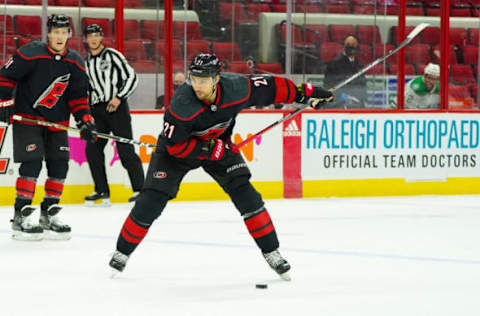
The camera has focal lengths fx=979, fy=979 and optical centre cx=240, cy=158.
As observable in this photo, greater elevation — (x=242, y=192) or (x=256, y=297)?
(x=242, y=192)

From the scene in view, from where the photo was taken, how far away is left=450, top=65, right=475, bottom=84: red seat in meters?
8.47

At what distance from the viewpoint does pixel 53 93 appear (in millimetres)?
5391

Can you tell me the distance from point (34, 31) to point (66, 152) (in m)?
1.94

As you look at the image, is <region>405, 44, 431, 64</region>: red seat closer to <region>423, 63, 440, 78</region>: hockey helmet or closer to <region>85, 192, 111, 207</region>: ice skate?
<region>423, 63, 440, 78</region>: hockey helmet

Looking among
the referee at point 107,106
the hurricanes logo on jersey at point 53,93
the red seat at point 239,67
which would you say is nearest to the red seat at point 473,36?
the red seat at point 239,67

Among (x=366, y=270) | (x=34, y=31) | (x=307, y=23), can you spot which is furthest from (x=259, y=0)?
(x=366, y=270)

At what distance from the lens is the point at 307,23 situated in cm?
795

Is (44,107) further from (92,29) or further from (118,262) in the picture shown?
(92,29)

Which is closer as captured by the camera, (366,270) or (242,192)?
(242,192)

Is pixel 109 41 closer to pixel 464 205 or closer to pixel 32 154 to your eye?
pixel 32 154

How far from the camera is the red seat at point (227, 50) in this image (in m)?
7.69

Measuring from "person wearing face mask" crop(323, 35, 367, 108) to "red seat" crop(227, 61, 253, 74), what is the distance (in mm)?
670

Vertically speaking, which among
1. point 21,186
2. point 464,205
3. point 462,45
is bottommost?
point 464,205

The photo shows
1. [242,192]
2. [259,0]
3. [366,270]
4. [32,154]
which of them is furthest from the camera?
[259,0]
